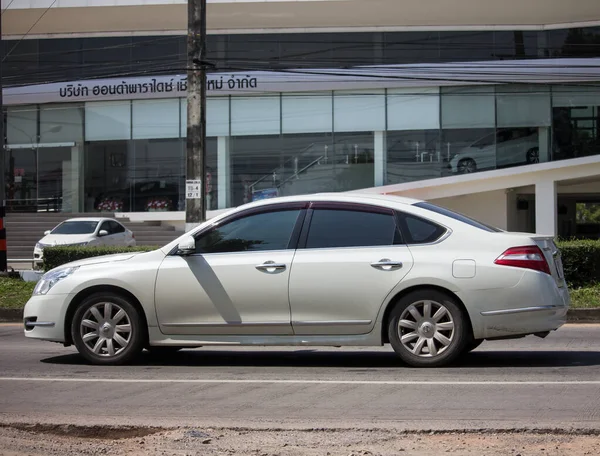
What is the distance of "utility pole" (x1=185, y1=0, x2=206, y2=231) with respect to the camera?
1648cm

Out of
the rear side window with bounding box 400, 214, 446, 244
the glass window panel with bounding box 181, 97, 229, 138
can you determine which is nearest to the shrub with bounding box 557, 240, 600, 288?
the rear side window with bounding box 400, 214, 446, 244

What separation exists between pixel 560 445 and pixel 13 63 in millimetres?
34454

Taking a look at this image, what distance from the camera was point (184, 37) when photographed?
34.4m

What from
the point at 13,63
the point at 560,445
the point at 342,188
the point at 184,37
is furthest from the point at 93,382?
the point at 13,63

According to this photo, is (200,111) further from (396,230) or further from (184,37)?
(184,37)

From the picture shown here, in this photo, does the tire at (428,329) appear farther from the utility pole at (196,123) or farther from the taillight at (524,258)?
the utility pole at (196,123)

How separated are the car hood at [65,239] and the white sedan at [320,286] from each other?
685 inches

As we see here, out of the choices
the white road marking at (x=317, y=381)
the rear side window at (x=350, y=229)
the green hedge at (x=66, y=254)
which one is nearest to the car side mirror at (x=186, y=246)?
the rear side window at (x=350, y=229)

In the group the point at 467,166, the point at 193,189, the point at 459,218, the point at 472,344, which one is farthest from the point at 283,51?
the point at 472,344

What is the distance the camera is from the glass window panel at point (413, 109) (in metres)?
33.2

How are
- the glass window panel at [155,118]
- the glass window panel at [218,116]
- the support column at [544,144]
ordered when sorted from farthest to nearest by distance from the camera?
the glass window panel at [155,118], the glass window panel at [218,116], the support column at [544,144]

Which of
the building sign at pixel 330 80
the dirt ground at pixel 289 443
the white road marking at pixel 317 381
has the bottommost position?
the dirt ground at pixel 289 443

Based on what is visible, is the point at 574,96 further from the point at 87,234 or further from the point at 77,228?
the point at 77,228

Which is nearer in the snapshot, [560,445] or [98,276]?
[560,445]
